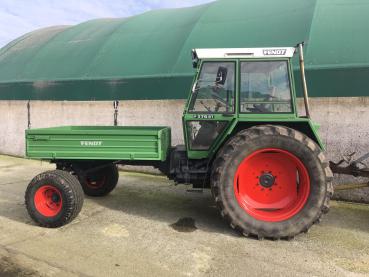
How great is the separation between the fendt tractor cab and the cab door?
1 centimetres

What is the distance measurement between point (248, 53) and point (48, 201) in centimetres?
319

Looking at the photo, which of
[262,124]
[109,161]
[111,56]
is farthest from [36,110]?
[262,124]

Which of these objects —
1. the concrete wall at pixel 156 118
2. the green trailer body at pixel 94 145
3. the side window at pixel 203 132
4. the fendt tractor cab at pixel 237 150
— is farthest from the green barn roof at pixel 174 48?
the green trailer body at pixel 94 145

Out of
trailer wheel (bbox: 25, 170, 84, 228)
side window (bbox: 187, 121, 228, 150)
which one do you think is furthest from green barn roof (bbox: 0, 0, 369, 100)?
trailer wheel (bbox: 25, 170, 84, 228)

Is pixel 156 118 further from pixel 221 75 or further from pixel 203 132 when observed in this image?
pixel 221 75

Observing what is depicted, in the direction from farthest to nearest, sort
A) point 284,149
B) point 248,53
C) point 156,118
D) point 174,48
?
1. point 174,48
2. point 156,118
3. point 248,53
4. point 284,149

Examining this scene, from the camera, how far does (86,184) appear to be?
6281 mm

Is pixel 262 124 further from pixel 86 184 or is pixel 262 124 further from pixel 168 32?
pixel 168 32

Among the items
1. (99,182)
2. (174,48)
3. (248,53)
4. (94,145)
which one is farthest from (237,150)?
(174,48)

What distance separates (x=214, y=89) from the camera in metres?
4.85

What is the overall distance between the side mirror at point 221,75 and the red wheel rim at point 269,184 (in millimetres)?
1019

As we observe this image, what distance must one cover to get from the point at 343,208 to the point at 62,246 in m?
4.16

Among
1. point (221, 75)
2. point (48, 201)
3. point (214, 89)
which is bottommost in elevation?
point (48, 201)

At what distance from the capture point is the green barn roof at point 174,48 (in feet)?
22.5
